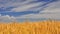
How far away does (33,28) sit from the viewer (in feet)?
5.77

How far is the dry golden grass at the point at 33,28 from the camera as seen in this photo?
1710mm

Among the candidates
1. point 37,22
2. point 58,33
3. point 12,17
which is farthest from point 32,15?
point 58,33

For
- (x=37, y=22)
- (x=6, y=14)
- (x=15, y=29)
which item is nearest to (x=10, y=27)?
(x=15, y=29)

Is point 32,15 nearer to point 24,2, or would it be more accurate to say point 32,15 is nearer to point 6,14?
point 24,2

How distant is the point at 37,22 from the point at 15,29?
0.27 m

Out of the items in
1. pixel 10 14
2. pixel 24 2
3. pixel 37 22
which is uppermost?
pixel 24 2

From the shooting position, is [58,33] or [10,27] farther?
[10,27]

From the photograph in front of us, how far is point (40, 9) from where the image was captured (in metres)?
1.85

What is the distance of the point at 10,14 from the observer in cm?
189

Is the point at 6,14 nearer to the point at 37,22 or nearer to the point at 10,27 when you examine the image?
the point at 10,27

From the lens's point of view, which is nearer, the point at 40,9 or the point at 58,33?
the point at 58,33

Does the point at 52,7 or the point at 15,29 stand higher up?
the point at 52,7

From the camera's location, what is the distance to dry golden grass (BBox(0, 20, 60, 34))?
1710 millimetres

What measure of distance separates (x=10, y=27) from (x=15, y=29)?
0.08 m
